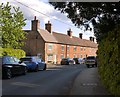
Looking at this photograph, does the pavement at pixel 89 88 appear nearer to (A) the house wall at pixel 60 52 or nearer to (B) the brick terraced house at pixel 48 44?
(B) the brick terraced house at pixel 48 44

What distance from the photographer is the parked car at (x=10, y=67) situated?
2116cm

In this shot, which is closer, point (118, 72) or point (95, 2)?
point (118, 72)

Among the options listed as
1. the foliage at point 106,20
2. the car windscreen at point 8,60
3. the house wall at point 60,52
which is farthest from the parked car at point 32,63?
the house wall at point 60,52

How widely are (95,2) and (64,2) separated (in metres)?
1.30

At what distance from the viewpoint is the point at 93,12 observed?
537 inches

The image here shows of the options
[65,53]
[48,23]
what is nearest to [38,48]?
[48,23]

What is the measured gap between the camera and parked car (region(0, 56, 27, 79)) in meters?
21.2

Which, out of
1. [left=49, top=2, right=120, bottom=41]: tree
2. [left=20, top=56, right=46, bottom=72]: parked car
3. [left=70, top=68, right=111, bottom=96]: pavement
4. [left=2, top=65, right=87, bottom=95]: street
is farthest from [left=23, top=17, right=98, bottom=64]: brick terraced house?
[left=49, top=2, right=120, bottom=41]: tree

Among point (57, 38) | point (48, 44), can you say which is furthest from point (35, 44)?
point (57, 38)

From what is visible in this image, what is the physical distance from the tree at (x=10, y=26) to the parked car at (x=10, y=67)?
970 inches

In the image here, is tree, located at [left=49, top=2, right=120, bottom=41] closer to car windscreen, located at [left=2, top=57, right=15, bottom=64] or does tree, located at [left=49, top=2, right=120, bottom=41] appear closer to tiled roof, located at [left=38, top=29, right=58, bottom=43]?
car windscreen, located at [left=2, top=57, right=15, bottom=64]

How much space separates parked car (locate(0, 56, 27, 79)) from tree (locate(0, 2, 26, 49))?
970 inches

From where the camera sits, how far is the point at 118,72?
10.4m

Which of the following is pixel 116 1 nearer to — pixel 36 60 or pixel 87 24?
pixel 87 24
